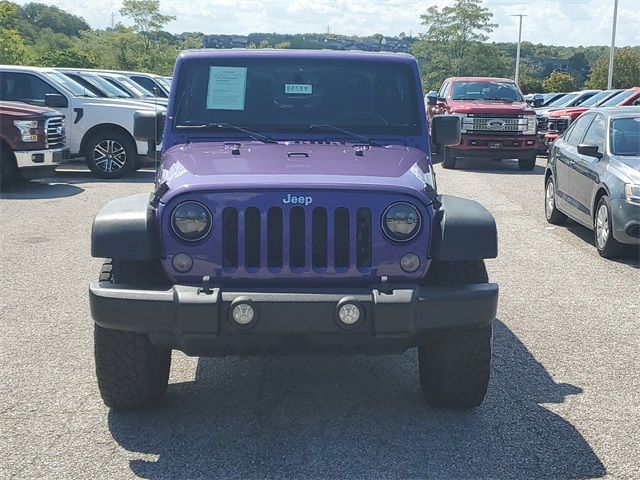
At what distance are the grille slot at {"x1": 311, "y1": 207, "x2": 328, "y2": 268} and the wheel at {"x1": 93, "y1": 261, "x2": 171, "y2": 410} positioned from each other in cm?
82

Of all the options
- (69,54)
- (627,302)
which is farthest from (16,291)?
(69,54)

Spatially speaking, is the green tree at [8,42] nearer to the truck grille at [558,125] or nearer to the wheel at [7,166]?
the truck grille at [558,125]

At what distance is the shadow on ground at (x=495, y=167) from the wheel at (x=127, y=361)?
46.6ft

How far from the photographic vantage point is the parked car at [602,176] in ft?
29.0

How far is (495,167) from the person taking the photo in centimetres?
1938

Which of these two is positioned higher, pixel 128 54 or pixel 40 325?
pixel 128 54

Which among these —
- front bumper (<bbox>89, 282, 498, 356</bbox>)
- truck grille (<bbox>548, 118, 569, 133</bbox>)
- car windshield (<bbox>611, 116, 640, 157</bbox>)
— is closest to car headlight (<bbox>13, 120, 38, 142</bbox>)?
car windshield (<bbox>611, 116, 640, 157</bbox>)

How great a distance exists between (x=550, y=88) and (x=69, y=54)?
38807 mm

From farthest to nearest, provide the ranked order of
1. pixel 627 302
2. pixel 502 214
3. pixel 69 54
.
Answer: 1. pixel 69 54
2. pixel 502 214
3. pixel 627 302

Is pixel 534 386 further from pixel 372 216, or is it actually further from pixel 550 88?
pixel 550 88

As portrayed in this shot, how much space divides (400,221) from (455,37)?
68665 millimetres

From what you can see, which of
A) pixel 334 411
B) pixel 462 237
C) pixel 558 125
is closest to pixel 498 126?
pixel 558 125

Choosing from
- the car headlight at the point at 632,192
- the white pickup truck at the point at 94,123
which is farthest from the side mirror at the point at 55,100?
the car headlight at the point at 632,192

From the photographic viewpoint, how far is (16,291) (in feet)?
24.8
